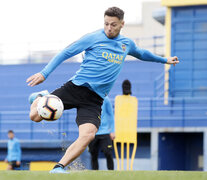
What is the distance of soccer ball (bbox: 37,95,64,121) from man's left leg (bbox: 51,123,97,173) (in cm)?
33

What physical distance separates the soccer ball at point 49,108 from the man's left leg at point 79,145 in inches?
12.8

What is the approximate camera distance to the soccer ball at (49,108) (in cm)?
655

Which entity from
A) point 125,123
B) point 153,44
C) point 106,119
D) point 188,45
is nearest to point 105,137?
point 106,119

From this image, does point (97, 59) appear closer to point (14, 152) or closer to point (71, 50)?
point (71, 50)

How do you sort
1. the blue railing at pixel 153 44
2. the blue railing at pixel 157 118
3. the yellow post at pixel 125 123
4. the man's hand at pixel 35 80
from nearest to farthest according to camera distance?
the man's hand at pixel 35 80
the yellow post at pixel 125 123
the blue railing at pixel 157 118
the blue railing at pixel 153 44

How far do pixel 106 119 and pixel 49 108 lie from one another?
440cm

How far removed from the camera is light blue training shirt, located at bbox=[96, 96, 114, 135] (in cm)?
1086

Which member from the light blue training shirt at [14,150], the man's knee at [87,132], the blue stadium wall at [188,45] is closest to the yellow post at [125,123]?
the light blue training shirt at [14,150]

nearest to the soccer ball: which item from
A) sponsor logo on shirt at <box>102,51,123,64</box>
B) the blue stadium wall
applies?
sponsor logo on shirt at <box>102,51,123,64</box>

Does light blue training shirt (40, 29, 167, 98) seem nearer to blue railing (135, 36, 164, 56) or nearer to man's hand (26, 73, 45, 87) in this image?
man's hand (26, 73, 45, 87)

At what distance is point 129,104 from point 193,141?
202 inches

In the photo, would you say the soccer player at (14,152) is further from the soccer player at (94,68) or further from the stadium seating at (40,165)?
the soccer player at (94,68)

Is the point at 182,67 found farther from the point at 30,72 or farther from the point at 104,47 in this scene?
the point at 104,47

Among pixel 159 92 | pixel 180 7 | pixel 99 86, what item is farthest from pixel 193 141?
pixel 99 86
